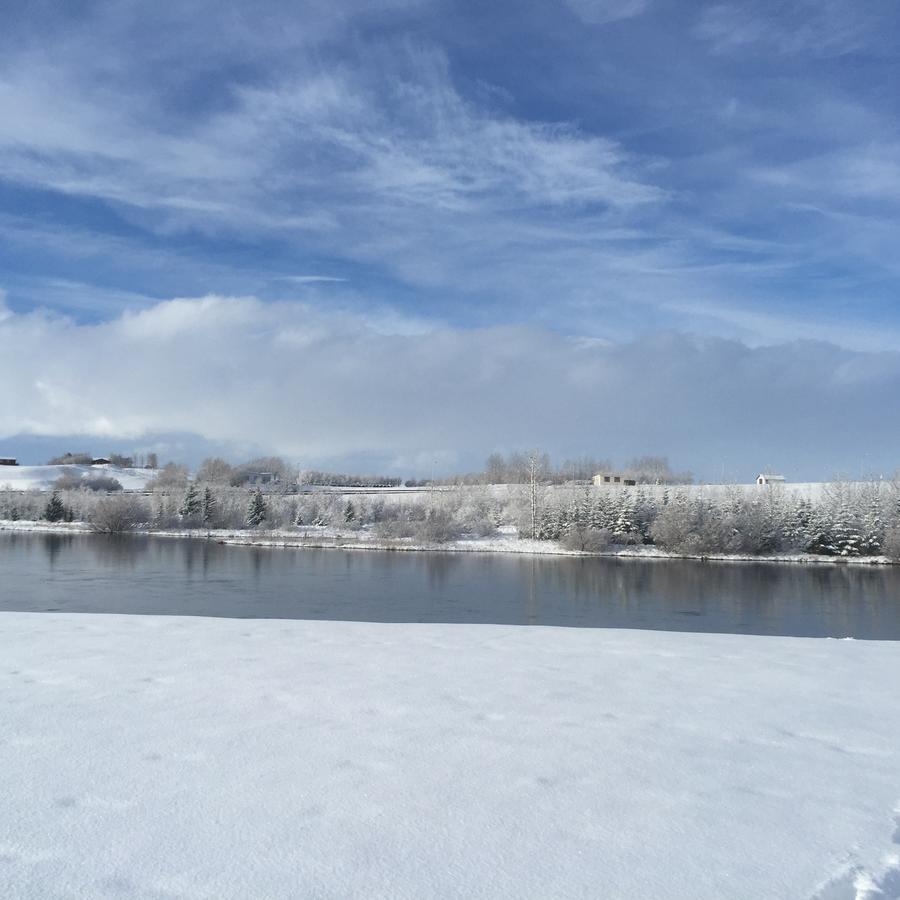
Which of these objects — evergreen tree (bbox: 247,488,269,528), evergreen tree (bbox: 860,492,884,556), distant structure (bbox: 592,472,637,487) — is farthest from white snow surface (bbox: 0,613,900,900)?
distant structure (bbox: 592,472,637,487)

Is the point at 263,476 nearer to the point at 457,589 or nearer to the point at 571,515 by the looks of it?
the point at 571,515

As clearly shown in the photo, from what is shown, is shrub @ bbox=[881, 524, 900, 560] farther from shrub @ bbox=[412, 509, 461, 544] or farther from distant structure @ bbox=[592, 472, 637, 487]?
distant structure @ bbox=[592, 472, 637, 487]

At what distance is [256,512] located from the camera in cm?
6103

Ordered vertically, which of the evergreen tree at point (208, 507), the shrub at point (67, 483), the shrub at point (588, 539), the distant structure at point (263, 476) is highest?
the distant structure at point (263, 476)

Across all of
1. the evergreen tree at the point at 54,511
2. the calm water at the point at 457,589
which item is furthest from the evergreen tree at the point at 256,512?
the evergreen tree at the point at 54,511

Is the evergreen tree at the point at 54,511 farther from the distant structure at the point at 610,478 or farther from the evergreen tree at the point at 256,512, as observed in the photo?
the distant structure at the point at 610,478

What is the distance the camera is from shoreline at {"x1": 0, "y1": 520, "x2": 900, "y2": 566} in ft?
143

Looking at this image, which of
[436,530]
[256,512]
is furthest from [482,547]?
[256,512]

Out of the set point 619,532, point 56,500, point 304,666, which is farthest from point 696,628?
point 56,500

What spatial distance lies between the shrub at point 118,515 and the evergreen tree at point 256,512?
27.9ft

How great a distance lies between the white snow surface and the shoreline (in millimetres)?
40048

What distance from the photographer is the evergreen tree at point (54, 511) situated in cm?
6625

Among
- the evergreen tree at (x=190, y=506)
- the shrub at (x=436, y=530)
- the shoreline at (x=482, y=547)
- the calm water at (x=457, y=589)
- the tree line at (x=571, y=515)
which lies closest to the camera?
the calm water at (x=457, y=589)

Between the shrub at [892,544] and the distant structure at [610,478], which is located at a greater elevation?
the distant structure at [610,478]
